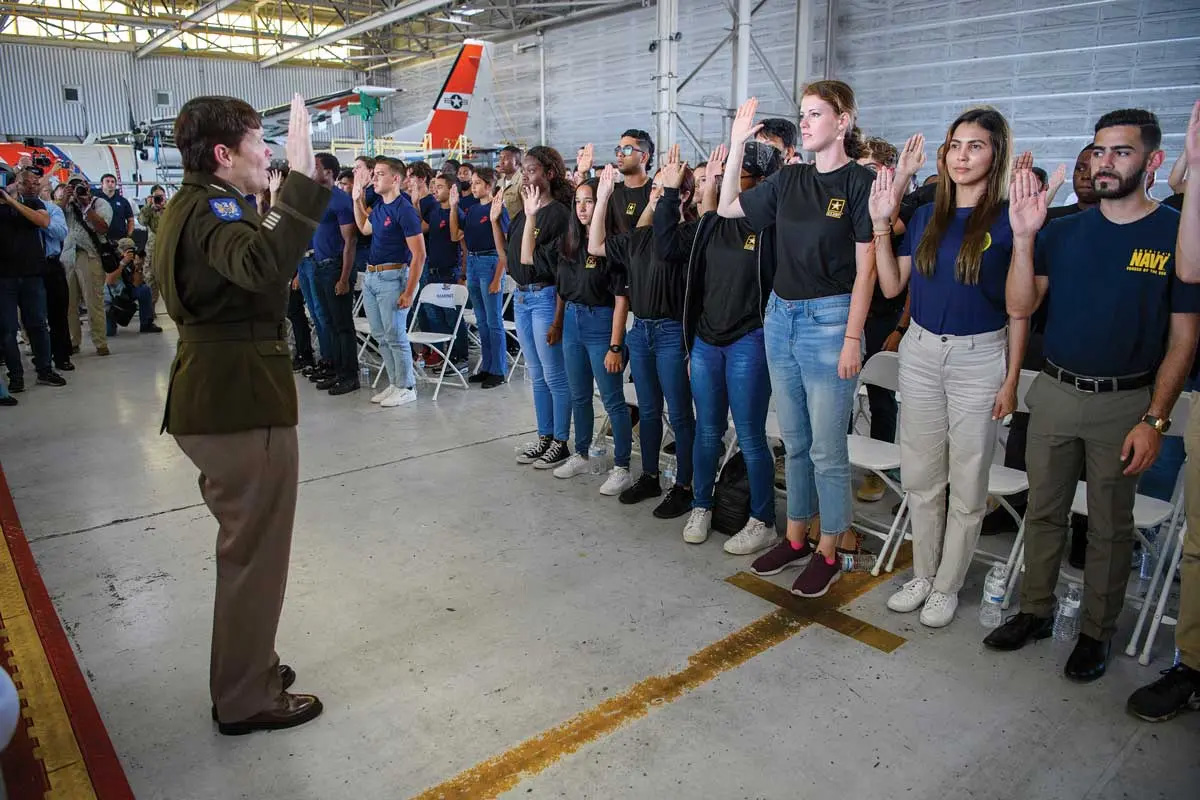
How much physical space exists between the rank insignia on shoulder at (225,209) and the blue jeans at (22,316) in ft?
A: 18.8

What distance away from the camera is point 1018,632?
2.74m

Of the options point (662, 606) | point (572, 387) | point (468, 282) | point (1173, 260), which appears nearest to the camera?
point (1173, 260)

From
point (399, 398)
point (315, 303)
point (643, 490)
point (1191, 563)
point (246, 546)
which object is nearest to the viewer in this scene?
point (246, 546)

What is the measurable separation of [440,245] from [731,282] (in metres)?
4.59

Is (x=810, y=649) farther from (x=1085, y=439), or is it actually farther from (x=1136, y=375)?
(x=1136, y=375)

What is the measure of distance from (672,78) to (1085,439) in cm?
944

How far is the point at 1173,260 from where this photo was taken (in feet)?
7.50

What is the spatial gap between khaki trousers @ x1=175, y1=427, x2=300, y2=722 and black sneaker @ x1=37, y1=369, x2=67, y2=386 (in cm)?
580

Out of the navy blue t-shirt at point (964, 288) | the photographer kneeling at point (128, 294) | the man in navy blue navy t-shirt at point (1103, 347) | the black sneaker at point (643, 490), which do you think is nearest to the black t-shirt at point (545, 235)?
Result: the black sneaker at point (643, 490)

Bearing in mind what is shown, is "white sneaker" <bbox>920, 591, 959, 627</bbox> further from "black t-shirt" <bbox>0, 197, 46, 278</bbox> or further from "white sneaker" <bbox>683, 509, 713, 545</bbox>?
"black t-shirt" <bbox>0, 197, 46, 278</bbox>

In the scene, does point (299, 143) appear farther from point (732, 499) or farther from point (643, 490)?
point (643, 490)

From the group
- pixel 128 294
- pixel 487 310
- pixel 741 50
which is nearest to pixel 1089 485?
pixel 487 310

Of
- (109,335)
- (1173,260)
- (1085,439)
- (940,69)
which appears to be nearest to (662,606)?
(1085,439)

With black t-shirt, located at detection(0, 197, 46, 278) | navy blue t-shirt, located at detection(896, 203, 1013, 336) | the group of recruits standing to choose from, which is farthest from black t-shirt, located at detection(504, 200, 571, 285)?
black t-shirt, located at detection(0, 197, 46, 278)
